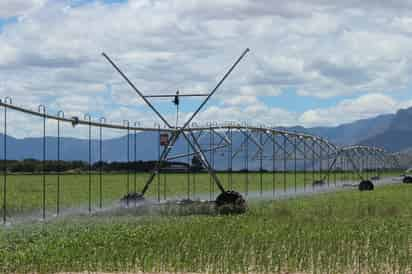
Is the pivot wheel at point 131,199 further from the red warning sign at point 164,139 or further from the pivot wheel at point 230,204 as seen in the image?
the pivot wheel at point 230,204

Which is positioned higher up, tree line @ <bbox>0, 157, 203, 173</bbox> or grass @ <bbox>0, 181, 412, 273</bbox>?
tree line @ <bbox>0, 157, 203, 173</bbox>

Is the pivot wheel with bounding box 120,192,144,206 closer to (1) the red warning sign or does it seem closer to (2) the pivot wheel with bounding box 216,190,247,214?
(1) the red warning sign

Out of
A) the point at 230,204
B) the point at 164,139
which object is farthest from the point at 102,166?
the point at 230,204

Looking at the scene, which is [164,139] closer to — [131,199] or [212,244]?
[131,199]

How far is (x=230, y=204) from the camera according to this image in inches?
1240

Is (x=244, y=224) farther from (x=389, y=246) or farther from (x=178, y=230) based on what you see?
(x=389, y=246)

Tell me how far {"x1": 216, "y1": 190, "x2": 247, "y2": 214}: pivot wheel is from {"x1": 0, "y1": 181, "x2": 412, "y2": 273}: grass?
198 centimetres

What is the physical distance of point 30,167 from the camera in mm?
42906

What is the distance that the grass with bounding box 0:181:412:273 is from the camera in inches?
648

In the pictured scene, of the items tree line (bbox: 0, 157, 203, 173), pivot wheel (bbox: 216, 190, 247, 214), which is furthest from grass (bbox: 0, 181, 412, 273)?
tree line (bbox: 0, 157, 203, 173)

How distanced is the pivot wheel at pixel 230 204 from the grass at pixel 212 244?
1.98 m

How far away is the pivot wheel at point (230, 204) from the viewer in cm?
3127

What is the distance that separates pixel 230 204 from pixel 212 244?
11662 millimetres

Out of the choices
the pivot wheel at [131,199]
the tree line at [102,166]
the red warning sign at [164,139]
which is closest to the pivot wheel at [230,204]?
the pivot wheel at [131,199]
